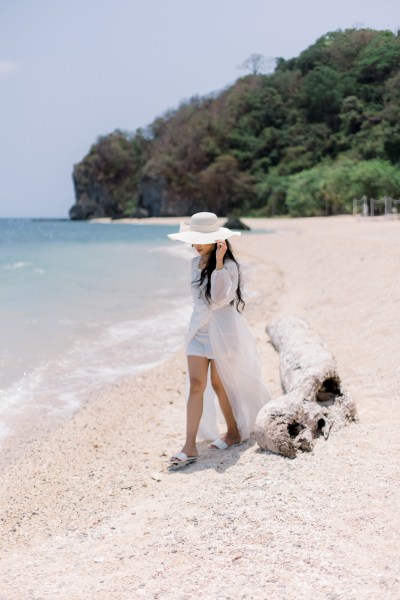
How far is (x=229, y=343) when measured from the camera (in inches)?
173

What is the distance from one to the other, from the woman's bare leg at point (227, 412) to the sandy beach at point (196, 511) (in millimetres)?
180

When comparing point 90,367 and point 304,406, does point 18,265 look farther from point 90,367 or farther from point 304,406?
point 304,406

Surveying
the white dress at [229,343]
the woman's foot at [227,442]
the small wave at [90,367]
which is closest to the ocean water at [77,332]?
the small wave at [90,367]

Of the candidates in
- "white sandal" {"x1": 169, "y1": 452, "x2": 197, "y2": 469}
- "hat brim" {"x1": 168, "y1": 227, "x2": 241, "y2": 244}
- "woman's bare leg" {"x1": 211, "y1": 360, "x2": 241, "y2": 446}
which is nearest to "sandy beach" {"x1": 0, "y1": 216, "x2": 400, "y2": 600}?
"white sandal" {"x1": 169, "y1": 452, "x2": 197, "y2": 469}

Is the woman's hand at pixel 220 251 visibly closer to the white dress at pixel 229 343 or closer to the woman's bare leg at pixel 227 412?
the white dress at pixel 229 343

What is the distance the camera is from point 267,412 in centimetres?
406

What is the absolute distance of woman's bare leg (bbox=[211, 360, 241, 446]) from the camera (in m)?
4.55

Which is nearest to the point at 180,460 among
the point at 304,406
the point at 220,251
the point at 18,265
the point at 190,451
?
the point at 190,451

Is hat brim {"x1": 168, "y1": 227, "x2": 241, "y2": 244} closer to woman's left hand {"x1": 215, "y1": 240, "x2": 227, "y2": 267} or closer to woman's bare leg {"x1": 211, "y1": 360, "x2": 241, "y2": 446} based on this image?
woman's left hand {"x1": 215, "y1": 240, "x2": 227, "y2": 267}

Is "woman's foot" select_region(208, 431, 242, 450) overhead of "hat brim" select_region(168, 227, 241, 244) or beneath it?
beneath

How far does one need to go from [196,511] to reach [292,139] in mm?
80006

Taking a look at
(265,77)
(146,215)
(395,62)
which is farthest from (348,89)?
(146,215)

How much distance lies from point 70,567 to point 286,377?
117 inches

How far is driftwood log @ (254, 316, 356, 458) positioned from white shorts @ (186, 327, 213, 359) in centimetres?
58
